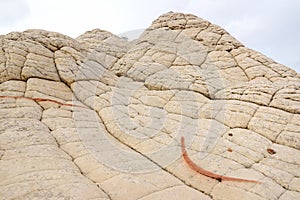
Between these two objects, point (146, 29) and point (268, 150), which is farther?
point (146, 29)

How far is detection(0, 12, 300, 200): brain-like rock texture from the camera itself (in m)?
6.66

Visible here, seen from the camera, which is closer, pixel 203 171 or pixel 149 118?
pixel 203 171

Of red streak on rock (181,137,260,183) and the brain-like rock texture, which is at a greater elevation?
the brain-like rock texture

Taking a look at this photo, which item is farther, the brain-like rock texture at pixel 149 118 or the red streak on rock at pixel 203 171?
the red streak on rock at pixel 203 171

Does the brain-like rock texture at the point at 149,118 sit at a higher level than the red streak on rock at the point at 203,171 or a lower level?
higher

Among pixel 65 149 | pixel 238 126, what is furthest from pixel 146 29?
pixel 65 149

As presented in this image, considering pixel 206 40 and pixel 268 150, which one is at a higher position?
pixel 206 40

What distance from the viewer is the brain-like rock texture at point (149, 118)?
21.9 ft

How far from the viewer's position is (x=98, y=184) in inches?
258

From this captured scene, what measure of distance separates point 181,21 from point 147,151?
10.7 m

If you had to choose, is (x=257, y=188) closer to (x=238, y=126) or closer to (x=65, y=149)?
(x=238, y=126)

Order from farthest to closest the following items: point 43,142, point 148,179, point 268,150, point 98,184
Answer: point 268,150 → point 43,142 → point 148,179 → point 98,184

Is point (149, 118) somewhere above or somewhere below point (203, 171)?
above

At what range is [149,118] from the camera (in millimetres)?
10656
